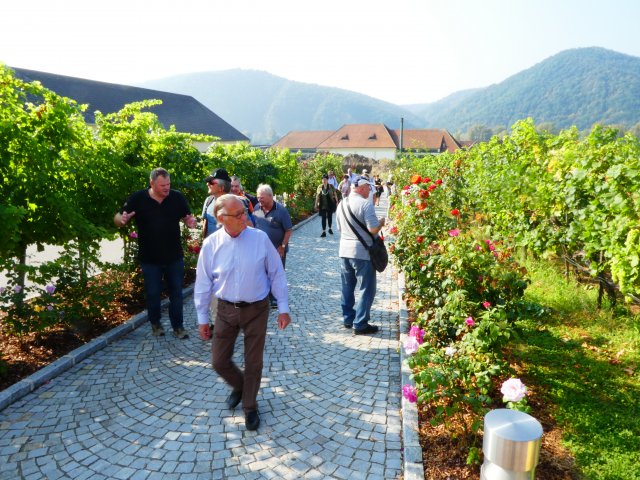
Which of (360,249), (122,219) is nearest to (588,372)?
(360,249)

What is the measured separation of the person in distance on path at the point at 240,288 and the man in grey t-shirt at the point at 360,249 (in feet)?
6.37

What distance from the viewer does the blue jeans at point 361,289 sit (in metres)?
5.44

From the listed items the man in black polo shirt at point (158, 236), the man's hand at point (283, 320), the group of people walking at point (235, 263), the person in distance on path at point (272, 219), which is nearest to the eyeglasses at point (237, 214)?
the group of people walking at point (235, 263)

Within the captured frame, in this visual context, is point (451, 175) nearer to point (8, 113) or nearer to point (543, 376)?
point (543, 376)

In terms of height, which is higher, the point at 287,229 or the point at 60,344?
the point at 287,229

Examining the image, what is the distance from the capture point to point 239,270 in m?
3.44

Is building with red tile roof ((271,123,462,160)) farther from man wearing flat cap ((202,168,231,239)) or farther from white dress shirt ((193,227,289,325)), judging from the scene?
white dress shirt ((193,227,289,325))

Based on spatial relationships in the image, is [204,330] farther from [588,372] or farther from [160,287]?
[588,372]

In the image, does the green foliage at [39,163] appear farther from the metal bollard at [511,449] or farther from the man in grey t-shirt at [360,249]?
the metal bollard at [511,449]

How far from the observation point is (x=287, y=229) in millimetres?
6234

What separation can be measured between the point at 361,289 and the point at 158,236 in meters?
2.62

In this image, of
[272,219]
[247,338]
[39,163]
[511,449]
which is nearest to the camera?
[511,449]

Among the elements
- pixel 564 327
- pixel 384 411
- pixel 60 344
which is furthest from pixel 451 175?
pixel 60 344

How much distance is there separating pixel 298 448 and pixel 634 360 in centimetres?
369
